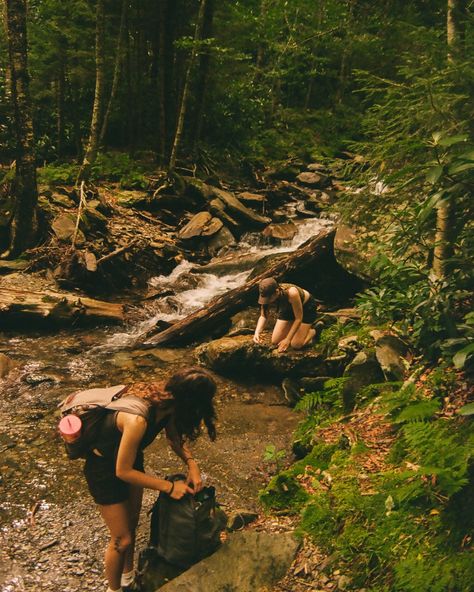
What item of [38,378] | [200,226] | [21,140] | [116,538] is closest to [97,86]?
[21,140]

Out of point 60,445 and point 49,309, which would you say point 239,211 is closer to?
point 49,309

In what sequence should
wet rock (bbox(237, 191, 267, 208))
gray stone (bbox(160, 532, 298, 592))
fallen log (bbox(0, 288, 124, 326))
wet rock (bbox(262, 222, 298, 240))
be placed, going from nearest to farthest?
1. gray stone (bbox(160, 532, 298, 592))
2. fallen log (bbox(0, 288, 124, 326))
3. wet rock (bbox(262, 222, 298, 240))
4. wet rock (bbox(237, 191, 267, 208))

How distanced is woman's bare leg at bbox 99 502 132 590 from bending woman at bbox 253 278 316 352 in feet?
13.3

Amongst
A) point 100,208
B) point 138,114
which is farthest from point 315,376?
point 138,114

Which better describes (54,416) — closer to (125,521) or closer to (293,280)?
(125,521)

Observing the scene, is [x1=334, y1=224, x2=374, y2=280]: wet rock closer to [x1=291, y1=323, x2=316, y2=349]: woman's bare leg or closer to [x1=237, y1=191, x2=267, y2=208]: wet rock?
[x1=291, y1=323, x2=316, y2=349]: woman's bare leg

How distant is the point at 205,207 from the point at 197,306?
5660mm

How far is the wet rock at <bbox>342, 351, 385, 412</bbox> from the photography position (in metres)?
Result: 5.50

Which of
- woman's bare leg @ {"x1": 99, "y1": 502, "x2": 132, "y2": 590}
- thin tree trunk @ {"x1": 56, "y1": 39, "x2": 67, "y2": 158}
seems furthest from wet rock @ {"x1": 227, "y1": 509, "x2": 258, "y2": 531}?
thin tree trunk @ {"x1": 56, "y1": 39, "x2": 67, "y2": 158}

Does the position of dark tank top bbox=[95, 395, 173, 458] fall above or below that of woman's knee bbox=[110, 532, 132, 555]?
above

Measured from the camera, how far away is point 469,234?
13.8 feet

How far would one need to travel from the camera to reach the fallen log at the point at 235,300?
902cm

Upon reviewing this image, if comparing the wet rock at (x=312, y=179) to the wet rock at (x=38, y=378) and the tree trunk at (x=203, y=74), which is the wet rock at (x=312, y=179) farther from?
the wet rock at (x=38, y=378)

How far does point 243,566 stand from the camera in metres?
3.39
